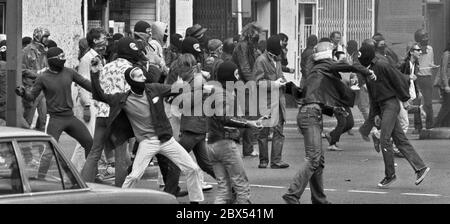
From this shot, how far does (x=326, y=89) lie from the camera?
39.4 ft

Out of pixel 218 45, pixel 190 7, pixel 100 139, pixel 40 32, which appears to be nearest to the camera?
pixel 100 139

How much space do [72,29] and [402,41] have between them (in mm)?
7346

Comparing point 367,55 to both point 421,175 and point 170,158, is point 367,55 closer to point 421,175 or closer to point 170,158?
point 421,175

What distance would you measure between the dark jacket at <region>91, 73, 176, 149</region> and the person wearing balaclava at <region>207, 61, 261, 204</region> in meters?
0.46

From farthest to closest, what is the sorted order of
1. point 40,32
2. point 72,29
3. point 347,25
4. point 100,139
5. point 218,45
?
point 347,25 < point 72,29 < point 40,32 < point 218,45 < point 100,139

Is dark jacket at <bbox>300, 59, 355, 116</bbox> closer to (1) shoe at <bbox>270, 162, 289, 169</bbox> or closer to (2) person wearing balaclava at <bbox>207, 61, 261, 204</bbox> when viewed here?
(2) person wearing balaclava at <bbox>207, 61, 261, 204</bbox>

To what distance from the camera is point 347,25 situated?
3003 cm

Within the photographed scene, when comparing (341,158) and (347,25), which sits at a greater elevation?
(347,25)

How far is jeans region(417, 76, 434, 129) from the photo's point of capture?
2081 cm

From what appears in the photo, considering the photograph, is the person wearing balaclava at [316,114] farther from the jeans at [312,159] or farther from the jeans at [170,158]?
the jeans at [170,158]

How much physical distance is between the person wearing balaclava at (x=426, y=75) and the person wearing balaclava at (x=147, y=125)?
10.4m

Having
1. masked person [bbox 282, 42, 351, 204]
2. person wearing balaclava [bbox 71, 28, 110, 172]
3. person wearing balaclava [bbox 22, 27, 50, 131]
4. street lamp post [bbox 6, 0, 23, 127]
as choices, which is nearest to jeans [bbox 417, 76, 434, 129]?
person wearing balaclava [bbox 22, 27, 50, 131]
